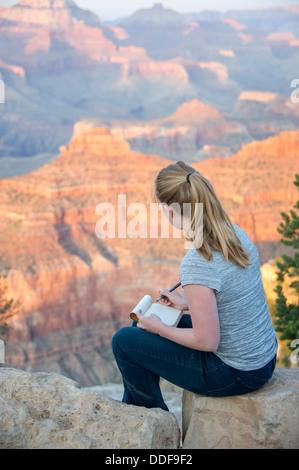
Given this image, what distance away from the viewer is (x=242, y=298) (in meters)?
3.51

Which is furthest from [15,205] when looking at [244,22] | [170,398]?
[244,22]

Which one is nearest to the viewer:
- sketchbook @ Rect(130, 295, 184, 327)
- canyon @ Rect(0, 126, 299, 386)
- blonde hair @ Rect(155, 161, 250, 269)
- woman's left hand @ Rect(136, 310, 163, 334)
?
blonde hair @ Rect(155, 161, 250, 269)

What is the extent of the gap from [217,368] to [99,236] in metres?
28.9

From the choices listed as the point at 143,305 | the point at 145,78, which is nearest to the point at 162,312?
the point at 143,305

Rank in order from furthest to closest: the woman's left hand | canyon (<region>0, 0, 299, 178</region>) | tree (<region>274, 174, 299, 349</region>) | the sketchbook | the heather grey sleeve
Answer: canyon (<region>0, 0, 299, 178</region>)
tree (<region>274, 174, 299, 349</region>)
the sketchbook
the woman's left hand
the heather grey sleeve

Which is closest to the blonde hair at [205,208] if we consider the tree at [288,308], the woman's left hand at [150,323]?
the woman's left hand at [150,323]

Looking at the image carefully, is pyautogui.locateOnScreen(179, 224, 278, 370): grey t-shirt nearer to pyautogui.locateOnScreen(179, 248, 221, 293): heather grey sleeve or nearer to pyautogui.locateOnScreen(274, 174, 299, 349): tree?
pyautogui.locateOnScreen(179, 248, 221, 293): heather grey sleeve

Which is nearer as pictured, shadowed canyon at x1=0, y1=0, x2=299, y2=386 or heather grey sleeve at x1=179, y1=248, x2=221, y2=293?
heather grey sleeve at x1=179, y1=248, x2=221, y2=293

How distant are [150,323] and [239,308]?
0.60m

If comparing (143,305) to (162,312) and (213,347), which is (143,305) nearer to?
(162,312)

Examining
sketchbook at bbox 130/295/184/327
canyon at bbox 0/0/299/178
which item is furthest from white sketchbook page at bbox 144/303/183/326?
canyon at bbox 0/0/299/178

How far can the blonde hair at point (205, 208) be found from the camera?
340 centimetres

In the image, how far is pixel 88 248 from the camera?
102 ft

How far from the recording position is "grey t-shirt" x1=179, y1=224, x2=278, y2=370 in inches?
131
